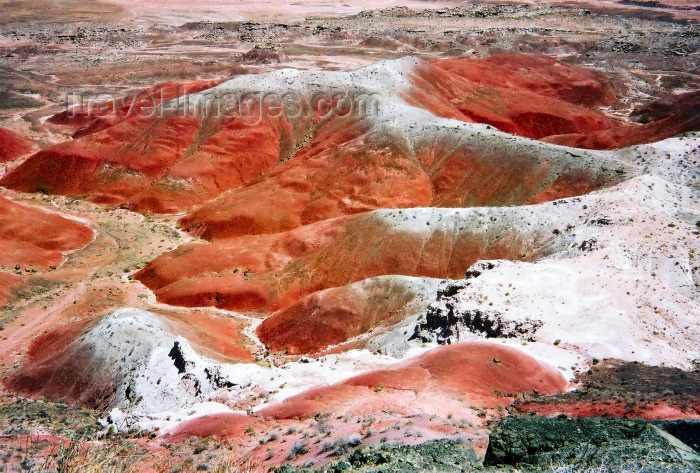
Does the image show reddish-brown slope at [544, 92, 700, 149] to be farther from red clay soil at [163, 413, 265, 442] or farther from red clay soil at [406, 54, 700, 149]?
red clay soil at [163, 413, 265, 442]

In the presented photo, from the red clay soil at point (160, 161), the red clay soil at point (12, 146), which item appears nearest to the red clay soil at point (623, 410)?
the red clay soil at point (160, 161)

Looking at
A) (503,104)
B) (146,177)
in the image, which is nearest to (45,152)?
(146,177)

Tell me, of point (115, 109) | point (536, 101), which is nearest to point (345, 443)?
point (536, 101)

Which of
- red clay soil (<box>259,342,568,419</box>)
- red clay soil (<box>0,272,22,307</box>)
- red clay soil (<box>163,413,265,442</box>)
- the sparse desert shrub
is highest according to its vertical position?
the sparse desert shrub

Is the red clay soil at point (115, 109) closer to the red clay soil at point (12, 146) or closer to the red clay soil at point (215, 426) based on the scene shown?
the red clay soil at point (12, 146)

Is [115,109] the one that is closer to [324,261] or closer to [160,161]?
[160,161]

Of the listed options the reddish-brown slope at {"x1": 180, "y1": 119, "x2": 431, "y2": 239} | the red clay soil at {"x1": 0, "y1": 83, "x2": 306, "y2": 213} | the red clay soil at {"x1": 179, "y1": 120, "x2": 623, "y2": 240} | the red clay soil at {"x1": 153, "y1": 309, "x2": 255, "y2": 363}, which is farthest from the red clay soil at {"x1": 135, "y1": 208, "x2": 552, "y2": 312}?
the red clay soil at {"x1": 0, "y1": 83, "x2": 306, "y2": 213}

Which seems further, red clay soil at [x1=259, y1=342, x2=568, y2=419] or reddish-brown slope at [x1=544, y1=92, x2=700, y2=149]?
reddish-brown slope at [x1=544, y1=92, x2=700, y2=149]
